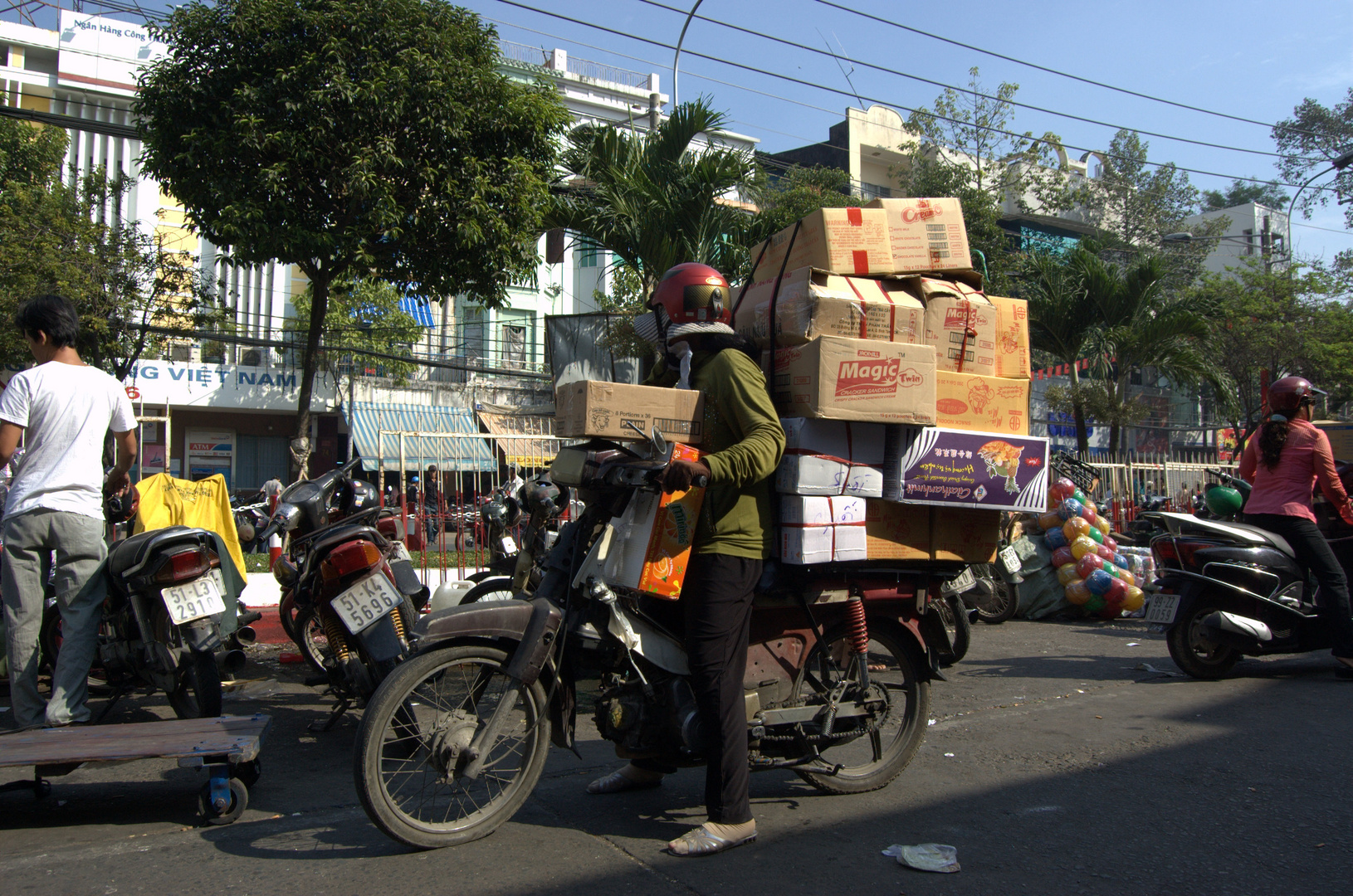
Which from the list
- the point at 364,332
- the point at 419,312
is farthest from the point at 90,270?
the point at 419,312

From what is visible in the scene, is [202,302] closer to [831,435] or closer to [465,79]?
[465,79]

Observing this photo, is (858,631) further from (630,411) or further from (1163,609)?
(1163,609)

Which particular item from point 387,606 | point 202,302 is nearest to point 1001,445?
point 387,606

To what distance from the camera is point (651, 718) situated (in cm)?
312

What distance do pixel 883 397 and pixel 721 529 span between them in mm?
759

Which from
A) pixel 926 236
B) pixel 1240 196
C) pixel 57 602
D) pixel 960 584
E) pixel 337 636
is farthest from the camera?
pixel 1240 196

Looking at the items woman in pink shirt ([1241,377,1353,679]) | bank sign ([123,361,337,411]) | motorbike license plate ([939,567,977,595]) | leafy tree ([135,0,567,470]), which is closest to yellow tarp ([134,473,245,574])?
motorbike license plate ([939,567,977,595])

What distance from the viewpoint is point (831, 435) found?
3.31 m

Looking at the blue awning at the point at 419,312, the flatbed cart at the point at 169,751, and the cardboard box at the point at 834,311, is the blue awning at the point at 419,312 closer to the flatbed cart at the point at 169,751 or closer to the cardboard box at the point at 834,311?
the flatbed cart at the point at 169,751

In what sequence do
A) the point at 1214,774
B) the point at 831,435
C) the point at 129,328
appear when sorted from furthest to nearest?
the point at 129,328 → the point at 1214,774 → the point at 831,435

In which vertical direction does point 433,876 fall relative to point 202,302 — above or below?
below

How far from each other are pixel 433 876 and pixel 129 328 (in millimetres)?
16092

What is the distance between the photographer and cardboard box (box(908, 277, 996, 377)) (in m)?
3.65

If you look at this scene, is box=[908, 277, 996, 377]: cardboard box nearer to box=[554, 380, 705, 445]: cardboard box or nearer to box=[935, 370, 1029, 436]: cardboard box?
box=[935, 370, 1029, 436]: cardboard box
